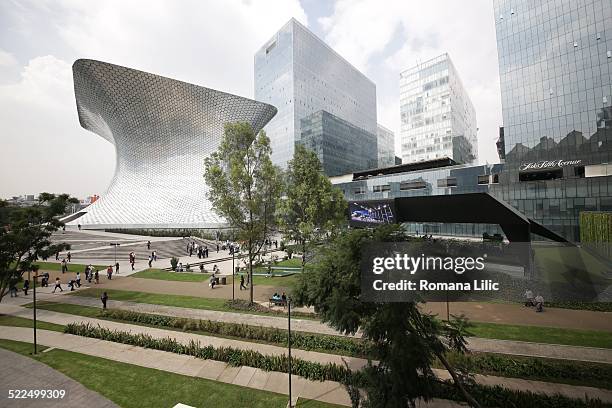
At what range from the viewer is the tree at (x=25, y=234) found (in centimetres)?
1745

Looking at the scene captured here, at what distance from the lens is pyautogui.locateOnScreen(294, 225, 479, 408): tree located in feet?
22.5

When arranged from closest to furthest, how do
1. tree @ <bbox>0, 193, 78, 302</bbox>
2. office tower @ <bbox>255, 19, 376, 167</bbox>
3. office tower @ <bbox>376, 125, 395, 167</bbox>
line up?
tree @ <bbox>0, 193, 78, 302</bbox> → office tower @ <bbox>255, 19, 376, 167</bbox> → office tower @ <bbox>376, 125, 395, 167</bbox>

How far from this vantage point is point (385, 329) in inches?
281

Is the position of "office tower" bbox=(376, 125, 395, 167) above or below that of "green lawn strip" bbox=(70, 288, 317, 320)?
above

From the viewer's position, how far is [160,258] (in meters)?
40.2

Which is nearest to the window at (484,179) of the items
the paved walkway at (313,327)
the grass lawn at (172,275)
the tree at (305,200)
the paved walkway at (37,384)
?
the tree at (305,200)

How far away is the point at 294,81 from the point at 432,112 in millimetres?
41104

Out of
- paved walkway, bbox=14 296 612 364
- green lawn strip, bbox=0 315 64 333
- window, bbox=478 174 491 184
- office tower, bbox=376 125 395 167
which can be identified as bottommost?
paved walkway, bbox=14 296 612 364

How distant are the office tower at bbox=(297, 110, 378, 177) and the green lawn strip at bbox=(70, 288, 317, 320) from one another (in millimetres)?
55821

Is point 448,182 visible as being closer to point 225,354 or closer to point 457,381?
point 457,381

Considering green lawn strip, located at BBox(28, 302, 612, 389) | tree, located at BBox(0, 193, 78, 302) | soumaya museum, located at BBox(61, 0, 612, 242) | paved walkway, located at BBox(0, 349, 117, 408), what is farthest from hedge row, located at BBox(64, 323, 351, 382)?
soumaya museum, located at BBox(61, 0, 612, 242)

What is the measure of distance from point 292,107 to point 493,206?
71.9m

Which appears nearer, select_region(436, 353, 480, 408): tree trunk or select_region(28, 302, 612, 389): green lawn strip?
select_region(436, 353, 480, 408): tree trunk

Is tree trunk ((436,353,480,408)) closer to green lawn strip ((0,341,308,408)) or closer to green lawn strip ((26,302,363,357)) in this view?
green lawn strip ((0,341,308,408))
